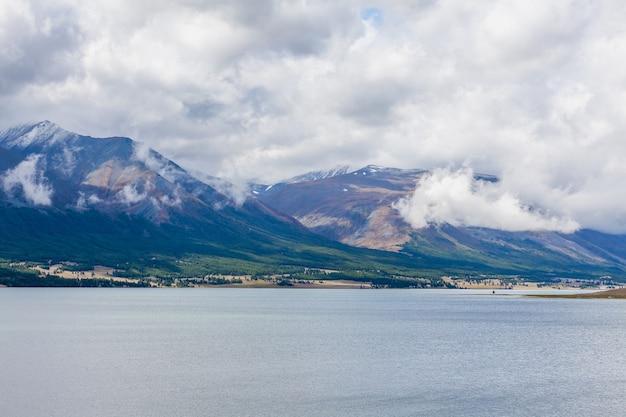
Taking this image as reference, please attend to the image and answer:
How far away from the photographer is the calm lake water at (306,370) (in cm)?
7556

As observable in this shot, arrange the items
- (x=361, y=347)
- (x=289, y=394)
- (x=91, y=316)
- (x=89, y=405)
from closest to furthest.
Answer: (x=89, y=405)
(x=289, y=394)
(x=361, y=347)
(x=91, y=316)

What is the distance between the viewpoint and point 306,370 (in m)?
99.3

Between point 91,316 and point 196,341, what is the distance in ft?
238

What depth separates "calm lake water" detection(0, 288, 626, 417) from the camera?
248 feet

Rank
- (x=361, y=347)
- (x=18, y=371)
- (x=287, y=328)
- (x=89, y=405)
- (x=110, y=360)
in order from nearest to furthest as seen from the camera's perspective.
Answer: (x=89, y=405) < (x=18, y=371) < (x=110, y=360) < (x=361, y=347) < (x=287, y=328)

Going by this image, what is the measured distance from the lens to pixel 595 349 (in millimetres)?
127562

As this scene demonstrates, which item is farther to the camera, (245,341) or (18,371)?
(245,341)

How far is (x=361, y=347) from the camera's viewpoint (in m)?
127

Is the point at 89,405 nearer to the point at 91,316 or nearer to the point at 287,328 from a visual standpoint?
the point at 287,328

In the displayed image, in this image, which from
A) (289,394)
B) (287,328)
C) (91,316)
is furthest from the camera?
(91,316)

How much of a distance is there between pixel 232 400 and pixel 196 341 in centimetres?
5860

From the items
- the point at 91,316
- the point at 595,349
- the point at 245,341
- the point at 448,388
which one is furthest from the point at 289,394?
the point at 91,316

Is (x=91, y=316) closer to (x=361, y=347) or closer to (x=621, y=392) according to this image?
(x=361, y=347)

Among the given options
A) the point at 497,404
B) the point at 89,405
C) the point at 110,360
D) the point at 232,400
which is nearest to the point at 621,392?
the point at 497,404
